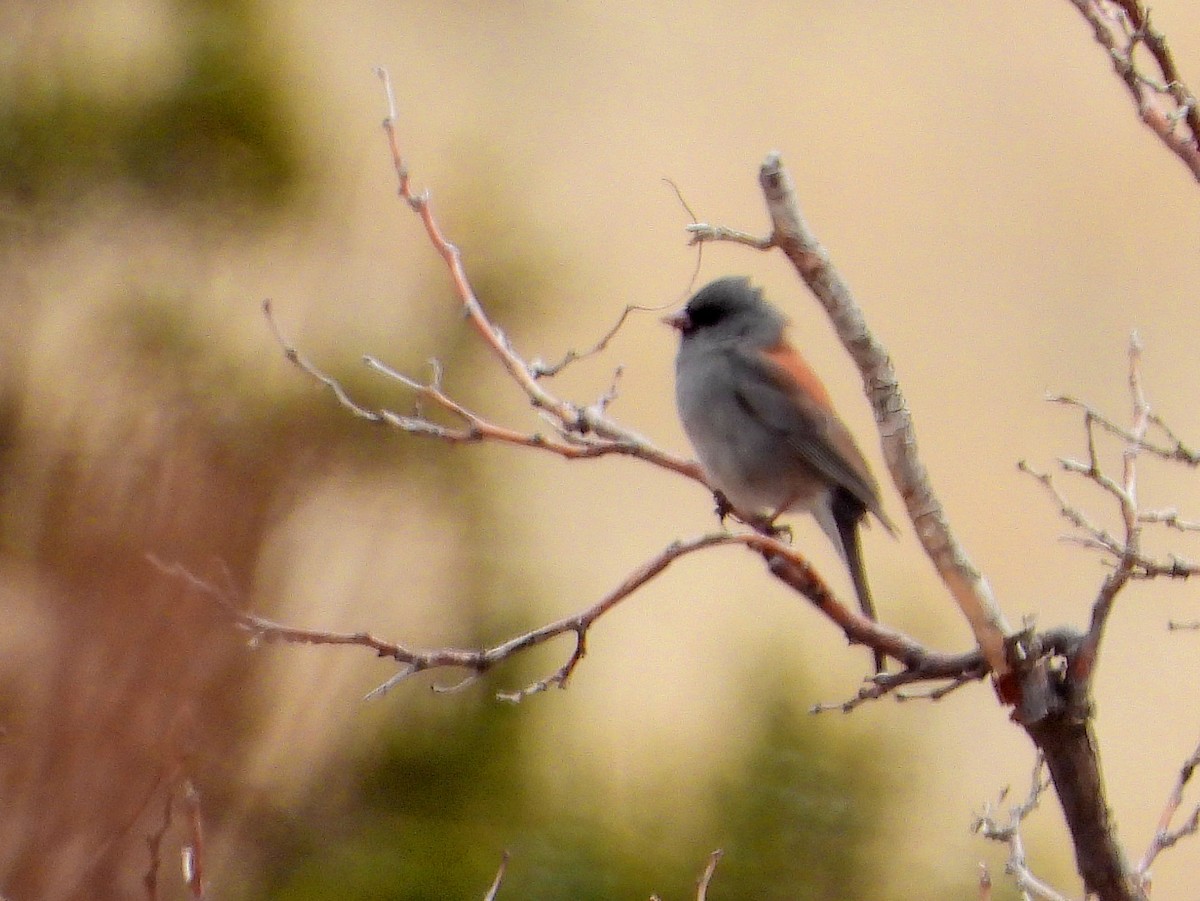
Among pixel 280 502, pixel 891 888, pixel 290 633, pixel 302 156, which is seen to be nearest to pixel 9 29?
pixel 302 156

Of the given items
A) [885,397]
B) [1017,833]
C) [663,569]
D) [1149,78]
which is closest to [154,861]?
[663,569]

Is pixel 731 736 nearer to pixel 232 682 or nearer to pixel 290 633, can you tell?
pixel 232 682

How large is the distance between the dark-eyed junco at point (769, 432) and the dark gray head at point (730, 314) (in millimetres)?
11

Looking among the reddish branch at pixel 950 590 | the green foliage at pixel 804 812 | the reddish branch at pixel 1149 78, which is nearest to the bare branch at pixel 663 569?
the reddish branch at pixel 950 590

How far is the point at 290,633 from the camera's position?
3.61 feet

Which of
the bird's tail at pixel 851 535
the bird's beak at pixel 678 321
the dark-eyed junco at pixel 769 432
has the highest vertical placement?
the bird's beak at pixel 678 321

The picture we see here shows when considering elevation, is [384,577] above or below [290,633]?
above

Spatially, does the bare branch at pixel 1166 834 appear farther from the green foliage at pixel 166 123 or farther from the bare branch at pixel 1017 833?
the green foliage at pixel 166 123

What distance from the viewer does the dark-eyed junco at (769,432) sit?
182cm

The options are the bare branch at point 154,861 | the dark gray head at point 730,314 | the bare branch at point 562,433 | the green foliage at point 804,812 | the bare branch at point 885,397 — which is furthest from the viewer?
the green foliage at point 804,812

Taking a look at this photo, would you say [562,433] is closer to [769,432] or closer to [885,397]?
[885,397]

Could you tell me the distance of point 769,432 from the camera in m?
1.86

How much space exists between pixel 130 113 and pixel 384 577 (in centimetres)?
133

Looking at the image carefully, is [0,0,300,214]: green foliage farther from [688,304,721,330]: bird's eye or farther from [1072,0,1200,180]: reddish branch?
[1072,0,1200,180]: reddish branch
